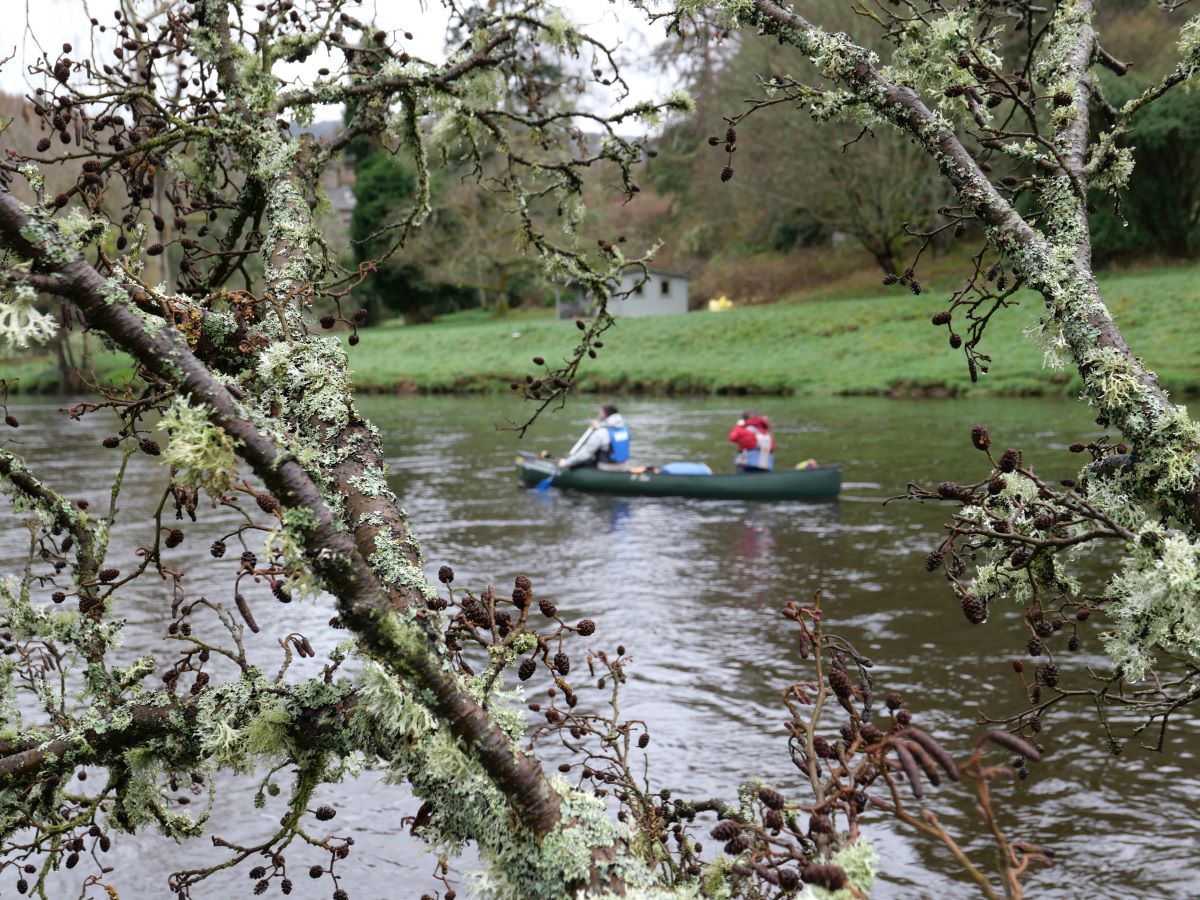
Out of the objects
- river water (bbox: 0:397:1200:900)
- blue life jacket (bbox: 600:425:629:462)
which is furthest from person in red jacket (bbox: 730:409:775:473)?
blue life jacket (bbox: 600:425:629:462)

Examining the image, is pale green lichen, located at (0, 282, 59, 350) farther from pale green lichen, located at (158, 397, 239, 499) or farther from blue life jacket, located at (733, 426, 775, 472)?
blue life jacket, located at (733, 426, 775, 472)

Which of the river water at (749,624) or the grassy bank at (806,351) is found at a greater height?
the grassy bank at (806,351)

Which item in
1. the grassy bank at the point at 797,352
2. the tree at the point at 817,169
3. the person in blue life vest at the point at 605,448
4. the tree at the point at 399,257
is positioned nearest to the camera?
the person in blue life vest at the point at 605,448

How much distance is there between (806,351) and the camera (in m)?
37.8

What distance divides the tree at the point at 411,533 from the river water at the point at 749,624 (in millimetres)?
2190

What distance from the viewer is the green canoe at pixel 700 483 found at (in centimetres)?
1752

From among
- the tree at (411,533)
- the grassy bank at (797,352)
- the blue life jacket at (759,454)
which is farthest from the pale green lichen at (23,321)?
the grassy bank at (797,352)

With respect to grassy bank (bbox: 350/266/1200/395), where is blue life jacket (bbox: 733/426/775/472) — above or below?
below

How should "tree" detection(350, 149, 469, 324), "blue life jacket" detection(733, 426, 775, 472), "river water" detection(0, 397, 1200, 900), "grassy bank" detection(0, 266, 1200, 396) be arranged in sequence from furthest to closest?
"tree" detection(350, 149, 469, 324) → "grassy bank" detection(0, 266, 1200, 396) → "blue life jacket" detection(733, 426, 775, 472) → "river water" detection(0, 397, 1200, 900)

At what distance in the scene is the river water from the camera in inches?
269

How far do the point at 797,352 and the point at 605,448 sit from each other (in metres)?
19.4

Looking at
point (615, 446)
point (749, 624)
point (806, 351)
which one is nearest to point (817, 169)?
point (806, 351)

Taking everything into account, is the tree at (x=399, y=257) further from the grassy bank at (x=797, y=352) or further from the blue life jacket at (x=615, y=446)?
the blue life jacket at (x=615, y=446)

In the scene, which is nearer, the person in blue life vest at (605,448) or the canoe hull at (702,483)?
the canoe hull at (702,483)
